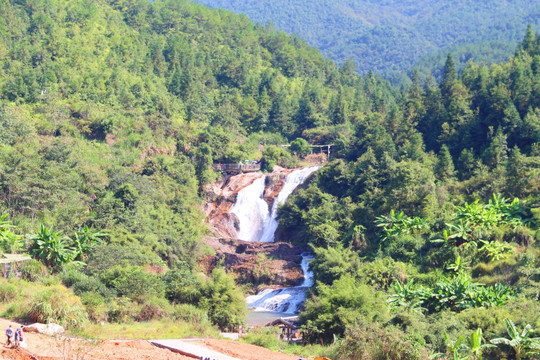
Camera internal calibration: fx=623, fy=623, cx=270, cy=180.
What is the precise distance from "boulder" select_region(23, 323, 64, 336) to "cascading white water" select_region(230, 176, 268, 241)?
102 feet

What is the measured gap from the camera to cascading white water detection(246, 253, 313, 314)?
37281 mm

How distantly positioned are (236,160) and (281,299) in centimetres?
2068

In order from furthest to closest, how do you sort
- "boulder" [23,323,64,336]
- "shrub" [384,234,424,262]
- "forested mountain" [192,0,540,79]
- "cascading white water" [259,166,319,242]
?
"forested mountain" [192,0,540,79], "cascading white water" [259,166,319,242], "shrub" [384,234,424,262], "boulder" [23,323,64,336]

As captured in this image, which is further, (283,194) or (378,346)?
(283,194)

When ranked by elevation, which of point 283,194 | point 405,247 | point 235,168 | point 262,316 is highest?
point 235,168

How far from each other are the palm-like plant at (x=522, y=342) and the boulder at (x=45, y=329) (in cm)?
1358

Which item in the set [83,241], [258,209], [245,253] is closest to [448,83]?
[258,209]

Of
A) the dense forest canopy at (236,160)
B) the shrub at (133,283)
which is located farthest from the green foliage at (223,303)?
the shrub at (133,283)

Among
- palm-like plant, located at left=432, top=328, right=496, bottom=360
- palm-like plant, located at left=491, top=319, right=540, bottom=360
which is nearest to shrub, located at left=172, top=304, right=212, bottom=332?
palm-like plant, located at left=432, top=328, right=496, bottom=360

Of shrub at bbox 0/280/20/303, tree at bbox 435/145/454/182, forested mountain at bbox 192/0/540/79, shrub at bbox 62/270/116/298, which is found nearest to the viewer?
shrub at bbox 0/280/20/303

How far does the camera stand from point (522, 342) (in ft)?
61.9

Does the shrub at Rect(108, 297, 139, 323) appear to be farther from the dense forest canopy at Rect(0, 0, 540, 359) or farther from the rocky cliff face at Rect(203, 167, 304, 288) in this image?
the rocky cliff face at Rect(203, 167, 304, 288)

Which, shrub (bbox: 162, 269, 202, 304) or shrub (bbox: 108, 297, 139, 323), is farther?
shrub (bbox: 162, 269, 202, 304)

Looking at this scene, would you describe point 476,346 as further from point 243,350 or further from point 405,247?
point 405,247
